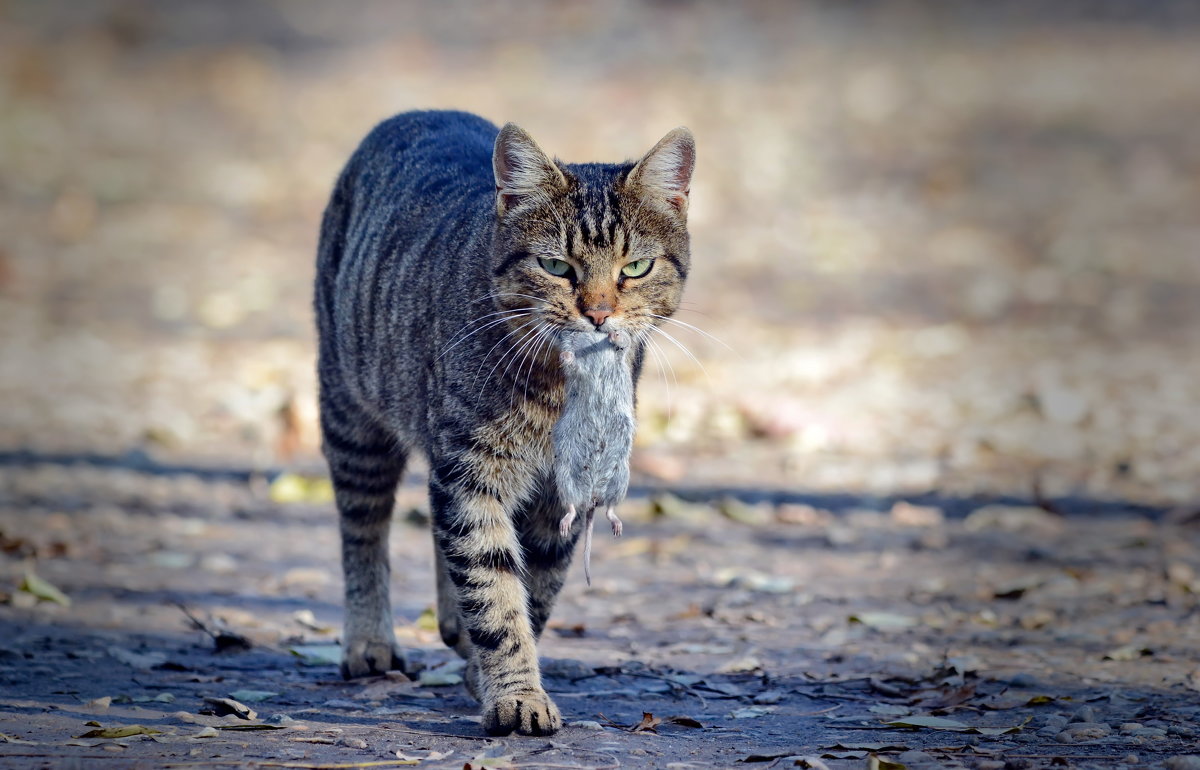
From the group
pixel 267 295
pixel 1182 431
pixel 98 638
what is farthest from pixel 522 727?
pixel 267 295

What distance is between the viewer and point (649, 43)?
19.1 m

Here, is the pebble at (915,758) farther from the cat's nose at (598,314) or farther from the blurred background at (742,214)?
the blurred background at (742,214)

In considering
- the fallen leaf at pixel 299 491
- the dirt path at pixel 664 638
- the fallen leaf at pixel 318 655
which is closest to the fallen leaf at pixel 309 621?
the dirt path at pixel 664 638

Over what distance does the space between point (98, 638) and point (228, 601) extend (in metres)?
0.78

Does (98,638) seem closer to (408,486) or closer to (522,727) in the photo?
(522,727)

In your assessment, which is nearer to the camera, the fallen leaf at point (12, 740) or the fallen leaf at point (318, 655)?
the fallen leaf at point (12, 740)

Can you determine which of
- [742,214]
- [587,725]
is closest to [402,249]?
[587,725]

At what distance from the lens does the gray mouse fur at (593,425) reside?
165 inches

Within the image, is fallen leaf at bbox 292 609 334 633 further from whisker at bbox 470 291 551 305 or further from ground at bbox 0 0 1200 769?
whisker at bbox 470 291 551 305

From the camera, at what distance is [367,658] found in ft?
16.2

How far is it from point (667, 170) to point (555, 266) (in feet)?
1.65

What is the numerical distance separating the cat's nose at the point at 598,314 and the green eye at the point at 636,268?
20 cm

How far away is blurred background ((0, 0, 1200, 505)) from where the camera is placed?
27.9ft

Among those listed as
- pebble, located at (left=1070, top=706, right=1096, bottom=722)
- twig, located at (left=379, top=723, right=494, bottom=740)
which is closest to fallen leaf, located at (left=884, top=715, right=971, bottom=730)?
pebble, located at (left=1070, top=706, right=1096, bottom=722)
